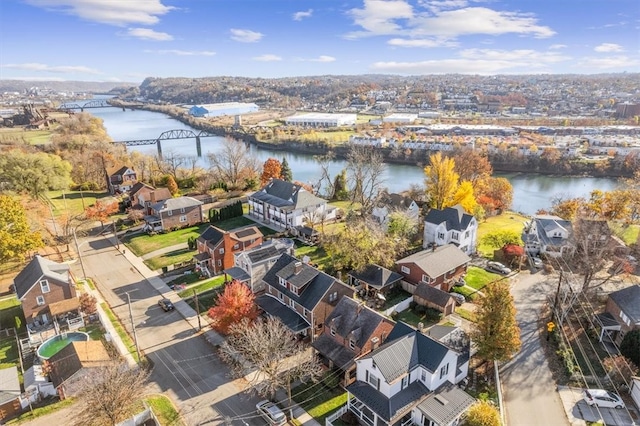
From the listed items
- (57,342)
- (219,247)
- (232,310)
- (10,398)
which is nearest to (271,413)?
(232,310)

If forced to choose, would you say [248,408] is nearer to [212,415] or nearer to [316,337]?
[212,415]

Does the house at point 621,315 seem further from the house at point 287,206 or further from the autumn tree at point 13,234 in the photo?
the autumn tree at point 13,234

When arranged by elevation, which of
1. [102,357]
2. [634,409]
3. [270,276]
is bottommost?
[634,409]

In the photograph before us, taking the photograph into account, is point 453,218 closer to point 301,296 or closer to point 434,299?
point 434,299

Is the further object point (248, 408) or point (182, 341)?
point (182, 341)

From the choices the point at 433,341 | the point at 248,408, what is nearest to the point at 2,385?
the point at 248,408

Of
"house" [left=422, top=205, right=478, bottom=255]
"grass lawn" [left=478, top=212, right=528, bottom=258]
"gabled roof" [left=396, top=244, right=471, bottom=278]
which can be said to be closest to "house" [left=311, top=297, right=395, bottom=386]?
"gabled roof" [left=396, top=244, right=471, bottom=278]

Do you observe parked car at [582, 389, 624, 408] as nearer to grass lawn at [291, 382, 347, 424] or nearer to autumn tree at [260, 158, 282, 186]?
grass lawn at [291, 382, 347, 424]
